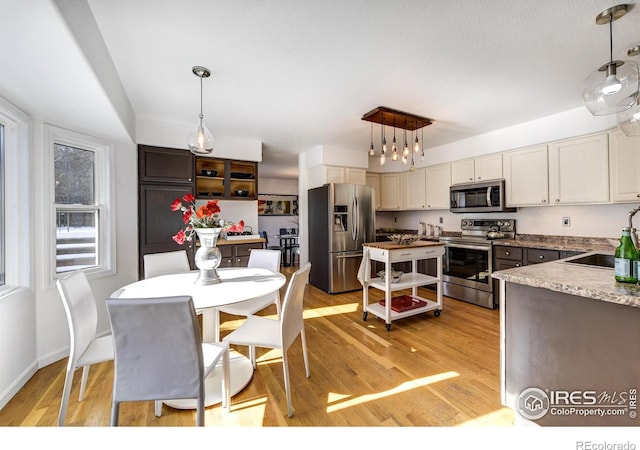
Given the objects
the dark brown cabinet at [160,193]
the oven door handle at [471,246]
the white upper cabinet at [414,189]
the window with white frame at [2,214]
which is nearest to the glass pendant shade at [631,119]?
the oven door handle at [471,246]

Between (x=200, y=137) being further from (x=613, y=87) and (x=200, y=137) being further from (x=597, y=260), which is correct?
(x=597, y=260)

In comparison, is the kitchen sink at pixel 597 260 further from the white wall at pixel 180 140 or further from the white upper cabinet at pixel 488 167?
the white wall at pixel 180 140

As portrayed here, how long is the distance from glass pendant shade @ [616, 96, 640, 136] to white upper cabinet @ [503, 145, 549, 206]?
6.02ft

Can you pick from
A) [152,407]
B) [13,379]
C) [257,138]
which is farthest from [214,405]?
[257,138]

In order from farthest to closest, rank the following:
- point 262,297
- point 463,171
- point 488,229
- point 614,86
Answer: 1. point 463,171
2. point 488,229
3. point 262,297
4. point 614,86

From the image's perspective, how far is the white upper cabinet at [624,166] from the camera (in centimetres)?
271

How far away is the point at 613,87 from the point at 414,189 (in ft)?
11.7

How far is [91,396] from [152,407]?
48cm

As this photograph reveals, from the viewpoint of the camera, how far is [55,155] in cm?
252

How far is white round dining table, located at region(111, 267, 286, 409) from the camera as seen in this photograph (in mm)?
1715

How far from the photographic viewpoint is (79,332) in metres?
1.60

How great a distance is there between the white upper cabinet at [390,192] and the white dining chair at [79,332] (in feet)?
15.4

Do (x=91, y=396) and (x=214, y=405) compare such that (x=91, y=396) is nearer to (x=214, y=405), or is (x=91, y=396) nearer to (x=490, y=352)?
(x=214, y=405)

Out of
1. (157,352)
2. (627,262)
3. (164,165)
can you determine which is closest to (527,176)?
(627,262)
